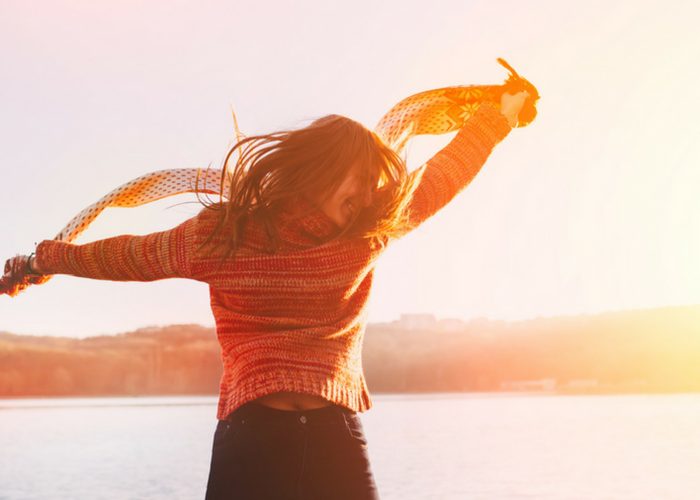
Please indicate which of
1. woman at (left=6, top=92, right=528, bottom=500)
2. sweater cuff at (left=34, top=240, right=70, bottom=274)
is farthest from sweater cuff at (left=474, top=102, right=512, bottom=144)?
sweater cuff at (left=34, top=240, right=70, bottom=274)

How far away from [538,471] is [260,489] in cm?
941

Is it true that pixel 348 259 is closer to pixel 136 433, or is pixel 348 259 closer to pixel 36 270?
pixel 36 270

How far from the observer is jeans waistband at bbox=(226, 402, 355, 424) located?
1569mm

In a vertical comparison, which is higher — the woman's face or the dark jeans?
the woman's face

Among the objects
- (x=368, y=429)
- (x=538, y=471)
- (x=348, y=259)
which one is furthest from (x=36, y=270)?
(x=368, y=429)

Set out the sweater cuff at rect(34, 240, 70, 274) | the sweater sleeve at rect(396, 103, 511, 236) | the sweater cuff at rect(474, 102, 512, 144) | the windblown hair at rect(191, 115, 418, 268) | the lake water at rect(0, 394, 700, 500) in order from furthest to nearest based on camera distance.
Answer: the lake water at rect(0, 394, 700, 500) → the sweater cuff at rect(474, 102, 512, 144) → the sweater sleeve at rect(396, 103, 511, 236) → the sweater cuff at rect(34, 240, 70, 274) → the windblown hair at rect(191, 115, 418, 268)

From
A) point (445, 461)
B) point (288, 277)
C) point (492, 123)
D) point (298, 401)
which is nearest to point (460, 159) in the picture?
point (492, 123)

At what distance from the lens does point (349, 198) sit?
5.23 feet

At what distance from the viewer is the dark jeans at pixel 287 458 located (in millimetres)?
1532

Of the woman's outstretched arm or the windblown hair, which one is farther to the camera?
the woman's outstretched arm

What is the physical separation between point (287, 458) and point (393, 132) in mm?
1070

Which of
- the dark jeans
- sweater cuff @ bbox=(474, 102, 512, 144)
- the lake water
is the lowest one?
the lake water

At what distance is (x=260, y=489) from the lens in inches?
60.3

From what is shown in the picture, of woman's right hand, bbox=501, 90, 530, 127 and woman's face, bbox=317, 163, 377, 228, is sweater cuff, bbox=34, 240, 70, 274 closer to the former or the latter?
woman's face, bbox=317, 163, 377, 228
